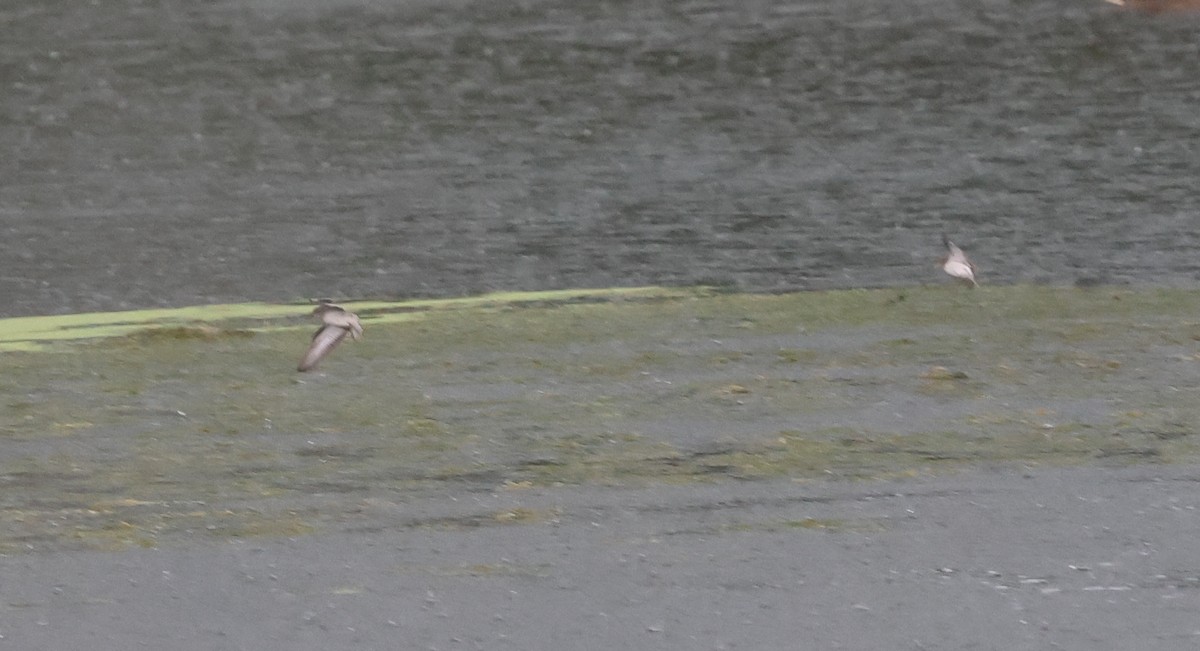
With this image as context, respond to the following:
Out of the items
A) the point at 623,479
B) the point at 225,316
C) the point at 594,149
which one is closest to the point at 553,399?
the point at 623,479

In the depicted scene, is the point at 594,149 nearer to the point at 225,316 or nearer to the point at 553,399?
the point at 225,316

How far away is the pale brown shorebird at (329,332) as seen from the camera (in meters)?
7.07

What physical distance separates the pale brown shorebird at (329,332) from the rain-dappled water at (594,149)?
144 cm

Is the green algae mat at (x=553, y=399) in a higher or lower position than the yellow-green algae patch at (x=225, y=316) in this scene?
higher

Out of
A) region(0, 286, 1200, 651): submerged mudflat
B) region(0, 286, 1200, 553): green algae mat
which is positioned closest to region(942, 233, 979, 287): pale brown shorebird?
region(0, 286, 1200, 553): green algae mat

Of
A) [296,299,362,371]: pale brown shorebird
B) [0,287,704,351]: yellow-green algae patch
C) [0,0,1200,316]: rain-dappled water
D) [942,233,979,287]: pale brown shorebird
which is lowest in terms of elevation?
[0,0,1200,316]: rain-dappled water

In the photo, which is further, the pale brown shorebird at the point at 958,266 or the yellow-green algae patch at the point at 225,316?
the pale brown shorebird at the point at 958,266

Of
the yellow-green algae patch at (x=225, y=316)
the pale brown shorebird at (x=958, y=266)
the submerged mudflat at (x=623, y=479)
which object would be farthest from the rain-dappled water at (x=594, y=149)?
the submerged mudflat at (x=623, y=479)

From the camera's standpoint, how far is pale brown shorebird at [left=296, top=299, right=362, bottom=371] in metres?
7.07

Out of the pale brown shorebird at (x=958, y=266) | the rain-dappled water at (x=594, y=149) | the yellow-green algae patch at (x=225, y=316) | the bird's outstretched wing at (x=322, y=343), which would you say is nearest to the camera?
the bird's outstretched wing at (x=322, y=343)

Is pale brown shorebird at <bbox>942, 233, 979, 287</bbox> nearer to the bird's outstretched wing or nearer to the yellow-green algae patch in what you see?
the yellow-green algae patch

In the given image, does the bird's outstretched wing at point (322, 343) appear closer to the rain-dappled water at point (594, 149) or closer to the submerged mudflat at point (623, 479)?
the submerged mudflat at point (623, 479)

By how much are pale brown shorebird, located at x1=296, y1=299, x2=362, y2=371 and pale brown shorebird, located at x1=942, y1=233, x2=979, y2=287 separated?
224cm

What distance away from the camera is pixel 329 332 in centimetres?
724
